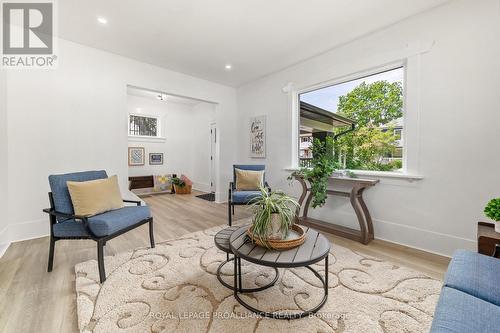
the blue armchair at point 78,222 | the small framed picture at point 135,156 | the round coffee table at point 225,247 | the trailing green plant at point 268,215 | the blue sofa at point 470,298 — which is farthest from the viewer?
the small framed picture at point 135,156

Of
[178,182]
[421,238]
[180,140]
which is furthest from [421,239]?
[180,140]

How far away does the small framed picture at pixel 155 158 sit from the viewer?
259 inches

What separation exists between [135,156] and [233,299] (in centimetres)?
569

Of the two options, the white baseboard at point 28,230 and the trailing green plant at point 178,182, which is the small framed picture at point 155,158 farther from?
the white baseboard at point 28,230

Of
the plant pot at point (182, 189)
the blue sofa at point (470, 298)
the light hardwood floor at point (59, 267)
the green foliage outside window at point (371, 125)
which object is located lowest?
the light hardwood floor at point (59, 267)

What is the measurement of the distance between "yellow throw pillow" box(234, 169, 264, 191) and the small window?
3.98 m

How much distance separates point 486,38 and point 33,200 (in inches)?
220

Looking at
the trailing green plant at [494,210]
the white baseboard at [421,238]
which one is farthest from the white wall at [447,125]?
the trailing green plant at [494,210]

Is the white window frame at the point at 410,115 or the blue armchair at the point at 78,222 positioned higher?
the white window frame at the point at 410,115

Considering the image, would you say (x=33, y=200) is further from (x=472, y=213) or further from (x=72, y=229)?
(x=472, y=213)

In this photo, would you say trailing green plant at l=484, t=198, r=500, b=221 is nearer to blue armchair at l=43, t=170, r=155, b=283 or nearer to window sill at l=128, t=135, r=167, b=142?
blue armchair at l=43, t=170, r=155, b=283

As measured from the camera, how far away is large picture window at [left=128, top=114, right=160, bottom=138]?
250 inches

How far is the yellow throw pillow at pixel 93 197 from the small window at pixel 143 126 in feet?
14.3

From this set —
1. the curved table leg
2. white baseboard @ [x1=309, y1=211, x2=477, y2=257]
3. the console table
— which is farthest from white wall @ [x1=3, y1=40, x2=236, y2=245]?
white baseboard @ [x1=309, y1=211, x2=477, y2=257]
